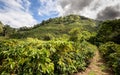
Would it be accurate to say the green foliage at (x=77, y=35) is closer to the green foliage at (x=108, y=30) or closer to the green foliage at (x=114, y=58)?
the green foliage at (x=108, y=30)

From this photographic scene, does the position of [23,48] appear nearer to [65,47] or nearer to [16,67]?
[16,67]

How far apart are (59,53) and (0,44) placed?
342 centimetres

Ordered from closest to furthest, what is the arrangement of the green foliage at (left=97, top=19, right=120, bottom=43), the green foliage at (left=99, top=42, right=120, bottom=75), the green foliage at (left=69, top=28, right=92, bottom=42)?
the green foliage at (left=99, top=42, right=120, bottom=75)
the green foliage at (left=97, top=19, right=120, bottom=43)
the green foliage at (left=69, top=28, right=92, bottom=42)

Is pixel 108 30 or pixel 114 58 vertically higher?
pixel 108 30

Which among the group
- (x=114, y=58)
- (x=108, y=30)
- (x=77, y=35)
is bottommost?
(x=114, y=58)

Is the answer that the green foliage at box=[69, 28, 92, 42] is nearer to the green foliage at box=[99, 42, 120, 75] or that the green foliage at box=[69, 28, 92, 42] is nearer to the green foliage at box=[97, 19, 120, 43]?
the green foliage at box=[97, 19, 120, 43]

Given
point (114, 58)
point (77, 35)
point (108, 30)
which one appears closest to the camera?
point (114, 58)

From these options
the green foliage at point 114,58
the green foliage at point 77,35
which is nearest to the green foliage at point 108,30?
the green foliage at point 77,35

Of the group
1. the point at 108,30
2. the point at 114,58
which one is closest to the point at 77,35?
the point at 108,30

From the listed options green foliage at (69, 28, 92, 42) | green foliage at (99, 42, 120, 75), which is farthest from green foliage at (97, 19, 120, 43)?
green foliage at (99, 42, 120, 75)

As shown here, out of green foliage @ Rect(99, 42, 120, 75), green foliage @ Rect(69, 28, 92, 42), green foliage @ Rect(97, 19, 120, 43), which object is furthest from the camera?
green foliage @ Rect(69, 28, 92, 42)

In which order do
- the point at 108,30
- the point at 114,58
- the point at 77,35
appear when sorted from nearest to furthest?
the point at 114,58 → the point at 108,30 → the point at 77,35

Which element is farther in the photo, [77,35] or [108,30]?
[77,35]

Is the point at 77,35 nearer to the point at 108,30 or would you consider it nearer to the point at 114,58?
Result: the point at 108,30
